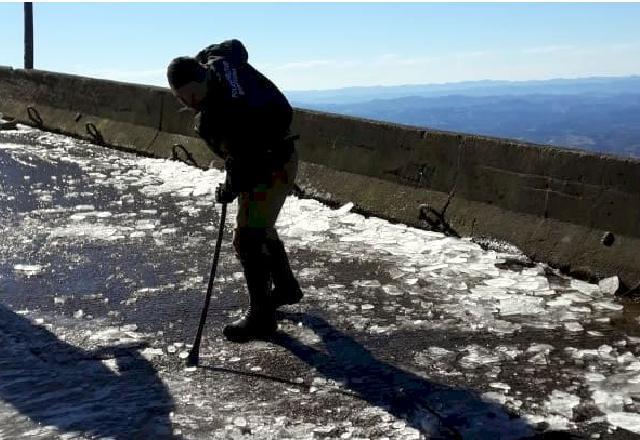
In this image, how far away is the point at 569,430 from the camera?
3549mm

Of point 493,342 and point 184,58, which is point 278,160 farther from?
point 493,342

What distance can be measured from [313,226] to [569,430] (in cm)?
412

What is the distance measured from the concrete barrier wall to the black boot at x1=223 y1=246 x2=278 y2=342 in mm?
2632

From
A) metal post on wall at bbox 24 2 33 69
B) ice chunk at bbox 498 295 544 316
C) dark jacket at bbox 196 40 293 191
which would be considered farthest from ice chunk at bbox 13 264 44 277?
metal post on wall at bbox 24 2 33 69

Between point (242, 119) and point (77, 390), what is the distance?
174cm

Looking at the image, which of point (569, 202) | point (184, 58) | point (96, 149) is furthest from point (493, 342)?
point (96, 149)

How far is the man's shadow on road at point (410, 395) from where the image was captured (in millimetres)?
3561

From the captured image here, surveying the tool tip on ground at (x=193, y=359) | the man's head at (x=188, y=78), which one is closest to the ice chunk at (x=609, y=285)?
the tool tip on ground at (x=193, y=359)

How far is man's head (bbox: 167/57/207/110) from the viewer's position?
170 inches

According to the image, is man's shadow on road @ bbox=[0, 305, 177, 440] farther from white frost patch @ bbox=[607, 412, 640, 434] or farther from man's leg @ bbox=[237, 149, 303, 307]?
white frost patch @ bbox=[607, 412, 640, 434]

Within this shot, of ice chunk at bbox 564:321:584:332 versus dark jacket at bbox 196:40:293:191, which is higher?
dark jacket at bbox 196:40:293:191

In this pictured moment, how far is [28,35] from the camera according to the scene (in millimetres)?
18562

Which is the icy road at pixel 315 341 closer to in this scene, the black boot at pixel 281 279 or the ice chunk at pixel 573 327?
the ice chunk at pixel 573 327

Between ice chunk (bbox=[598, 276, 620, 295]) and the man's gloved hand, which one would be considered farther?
ice chunk (bbox=[598, 276, 620, 295])
